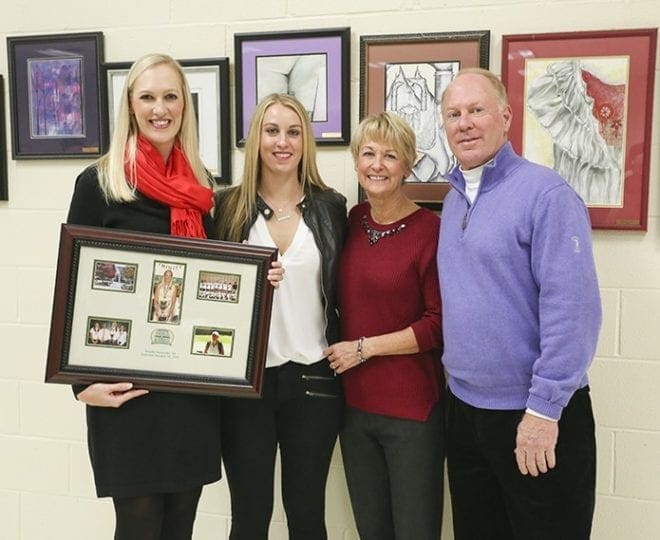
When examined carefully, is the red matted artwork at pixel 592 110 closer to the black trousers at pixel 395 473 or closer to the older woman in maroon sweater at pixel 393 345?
the older woman in maroon sweater at pixel 393 345

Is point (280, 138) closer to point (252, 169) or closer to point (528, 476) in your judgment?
point (252, 169)

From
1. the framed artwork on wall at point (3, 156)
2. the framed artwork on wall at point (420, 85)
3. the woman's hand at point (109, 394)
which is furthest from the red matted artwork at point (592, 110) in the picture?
the framed artwork on wall at point (3, 156)

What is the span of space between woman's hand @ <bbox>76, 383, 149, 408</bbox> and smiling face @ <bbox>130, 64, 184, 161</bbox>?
0.59 m

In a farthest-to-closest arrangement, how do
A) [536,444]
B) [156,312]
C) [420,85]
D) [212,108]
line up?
[212,108] < [420,85] < [156,312] < [536,444]

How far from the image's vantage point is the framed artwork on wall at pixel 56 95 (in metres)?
2.20

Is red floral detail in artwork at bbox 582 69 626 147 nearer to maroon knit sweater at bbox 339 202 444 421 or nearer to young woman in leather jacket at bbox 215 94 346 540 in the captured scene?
maroon knit sweater at bbox 339 202 444 421

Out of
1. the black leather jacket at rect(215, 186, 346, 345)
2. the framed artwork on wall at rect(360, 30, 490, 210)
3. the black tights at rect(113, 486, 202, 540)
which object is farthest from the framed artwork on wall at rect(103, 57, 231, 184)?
the black tights at rect(113, 486, 202, 540)

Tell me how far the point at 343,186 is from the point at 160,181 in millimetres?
692

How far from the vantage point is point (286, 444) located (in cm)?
176

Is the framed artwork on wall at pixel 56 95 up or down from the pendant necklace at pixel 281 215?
up

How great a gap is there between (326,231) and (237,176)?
505 millimetres

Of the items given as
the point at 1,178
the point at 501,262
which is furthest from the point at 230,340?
the point at 1,178

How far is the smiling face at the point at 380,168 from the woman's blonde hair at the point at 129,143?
43cm

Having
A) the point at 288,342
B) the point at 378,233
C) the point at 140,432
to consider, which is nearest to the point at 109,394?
the point at 140,432
